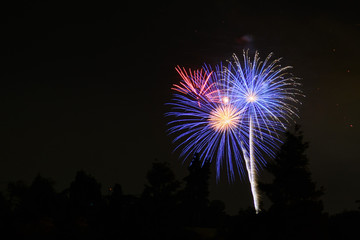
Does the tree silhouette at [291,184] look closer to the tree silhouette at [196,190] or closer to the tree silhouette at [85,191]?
the tree silhouette at [85,191]

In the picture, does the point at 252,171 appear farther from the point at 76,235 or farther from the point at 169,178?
the point at 76,235

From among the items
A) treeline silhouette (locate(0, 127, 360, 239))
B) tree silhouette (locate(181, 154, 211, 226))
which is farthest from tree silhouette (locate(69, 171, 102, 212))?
tree silhouette (locate(181, 154, 211, 226))

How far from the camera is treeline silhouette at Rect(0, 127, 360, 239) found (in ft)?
105

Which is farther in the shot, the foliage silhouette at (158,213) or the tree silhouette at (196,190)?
the tree silhouette at (196,190)

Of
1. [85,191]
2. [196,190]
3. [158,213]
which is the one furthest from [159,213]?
[196,190]

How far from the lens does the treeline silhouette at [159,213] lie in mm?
31875

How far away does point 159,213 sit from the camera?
136 ft

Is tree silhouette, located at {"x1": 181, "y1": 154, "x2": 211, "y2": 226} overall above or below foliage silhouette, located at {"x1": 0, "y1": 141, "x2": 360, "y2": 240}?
above

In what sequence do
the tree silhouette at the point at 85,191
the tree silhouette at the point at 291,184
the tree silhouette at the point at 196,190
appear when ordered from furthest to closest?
the tree silhouette at the point at 196,190
the tree silhouette at the point at 85,191
the tree silhouette at the point at 291,184

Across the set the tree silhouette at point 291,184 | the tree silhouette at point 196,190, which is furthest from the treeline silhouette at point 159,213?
the tree silhouette at point 196,190

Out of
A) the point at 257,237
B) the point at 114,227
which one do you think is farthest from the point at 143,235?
the point at 257,237

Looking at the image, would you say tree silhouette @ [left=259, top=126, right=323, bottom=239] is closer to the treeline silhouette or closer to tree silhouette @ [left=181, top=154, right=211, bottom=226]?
the treeline silhouette

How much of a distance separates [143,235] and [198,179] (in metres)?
28.9

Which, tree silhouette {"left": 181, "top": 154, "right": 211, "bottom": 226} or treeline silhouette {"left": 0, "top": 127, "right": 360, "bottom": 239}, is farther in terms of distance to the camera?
tree silhouette {"left": 181, "top": 154, "right": 211, "bottom": 226}
